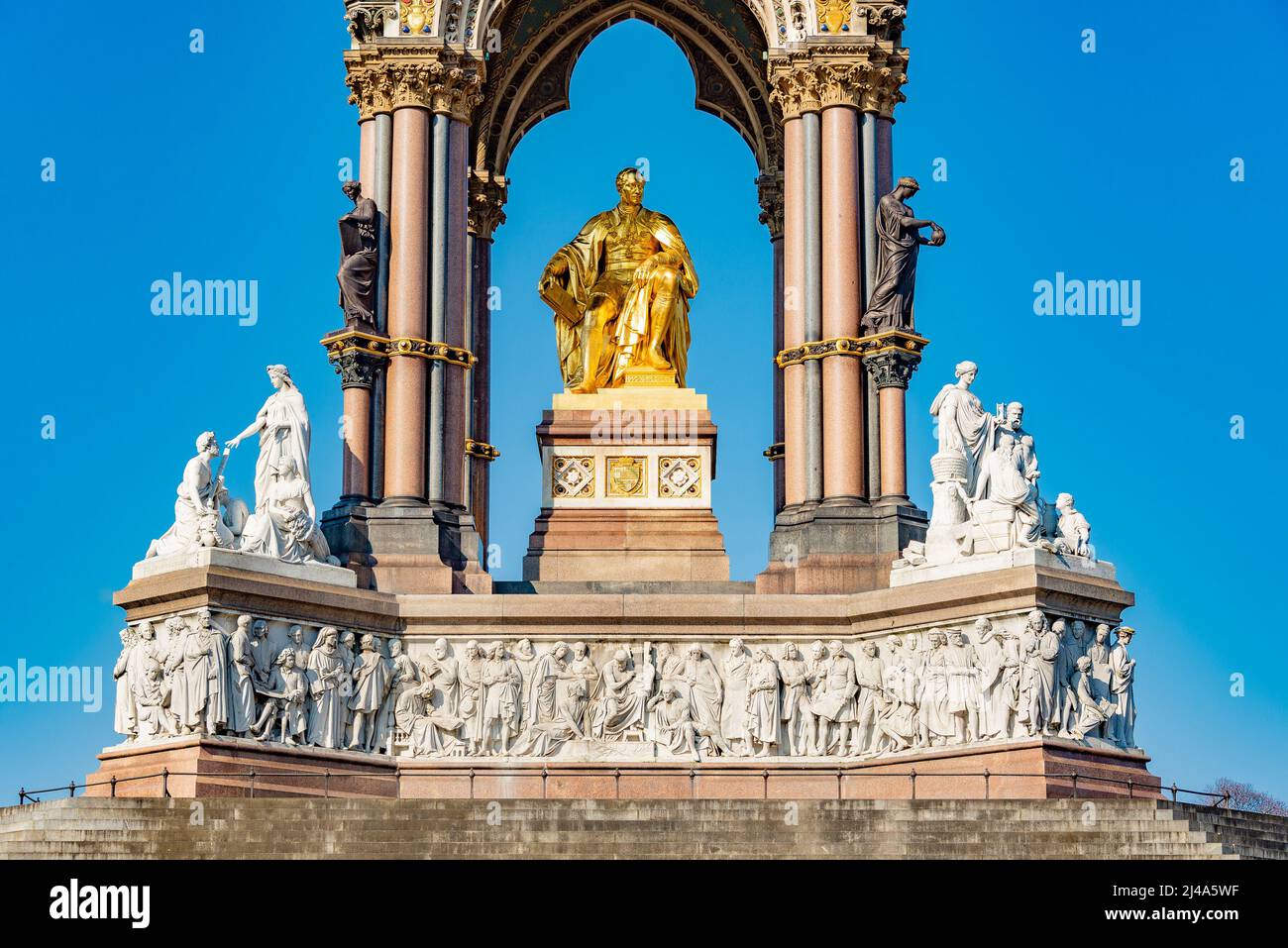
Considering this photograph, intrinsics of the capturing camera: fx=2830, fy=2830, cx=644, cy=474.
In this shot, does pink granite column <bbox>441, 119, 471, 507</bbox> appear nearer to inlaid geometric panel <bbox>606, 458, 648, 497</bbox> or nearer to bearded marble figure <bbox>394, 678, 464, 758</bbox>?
inlaid geometric panel <bbox>606, 458, 648, 497</bbox>

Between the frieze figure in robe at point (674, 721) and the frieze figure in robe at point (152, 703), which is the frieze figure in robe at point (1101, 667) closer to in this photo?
the frieze figure in robe at point (674, 721)

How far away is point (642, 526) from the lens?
45.6m

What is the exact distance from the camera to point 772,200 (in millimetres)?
50156

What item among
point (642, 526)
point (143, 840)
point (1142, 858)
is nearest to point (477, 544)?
point (642, 526)

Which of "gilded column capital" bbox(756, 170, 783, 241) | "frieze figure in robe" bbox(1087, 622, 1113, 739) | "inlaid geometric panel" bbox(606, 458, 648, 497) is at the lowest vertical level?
"frieze figure in robe" bbox(1087, 622, 1113, 739)

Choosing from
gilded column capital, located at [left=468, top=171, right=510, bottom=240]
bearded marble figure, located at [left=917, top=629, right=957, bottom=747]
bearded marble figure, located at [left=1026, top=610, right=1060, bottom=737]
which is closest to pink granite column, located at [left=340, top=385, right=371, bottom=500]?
gilded column capital, located at [left=468, top=171, right=510, bottom=240]

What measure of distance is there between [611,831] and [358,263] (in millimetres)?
12710

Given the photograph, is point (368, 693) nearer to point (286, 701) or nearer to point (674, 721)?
point (286, 701)

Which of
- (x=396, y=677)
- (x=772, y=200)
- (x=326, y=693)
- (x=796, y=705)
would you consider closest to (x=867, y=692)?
(x=796, y=705)

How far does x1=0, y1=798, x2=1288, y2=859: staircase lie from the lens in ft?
112

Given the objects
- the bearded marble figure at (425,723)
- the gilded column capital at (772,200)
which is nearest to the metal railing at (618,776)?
the bearded marble figure at (425,723)

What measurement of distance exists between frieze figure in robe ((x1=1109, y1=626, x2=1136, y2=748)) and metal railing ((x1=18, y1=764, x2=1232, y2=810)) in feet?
2.63

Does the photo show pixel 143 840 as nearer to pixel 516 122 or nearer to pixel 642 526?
pixel 642 526
